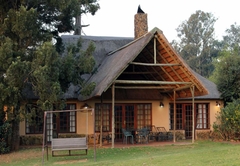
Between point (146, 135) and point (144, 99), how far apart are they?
2634 millimetres

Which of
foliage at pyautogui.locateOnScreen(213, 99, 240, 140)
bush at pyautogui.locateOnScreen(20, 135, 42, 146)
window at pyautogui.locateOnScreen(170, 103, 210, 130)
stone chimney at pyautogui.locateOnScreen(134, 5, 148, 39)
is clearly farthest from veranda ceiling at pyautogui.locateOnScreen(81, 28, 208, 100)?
bush at pyautogui.locateOnScreen(20, 135, 42, 146)

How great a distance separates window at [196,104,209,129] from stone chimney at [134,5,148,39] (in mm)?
5458

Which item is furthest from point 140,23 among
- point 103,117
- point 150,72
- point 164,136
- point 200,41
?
point 200,41

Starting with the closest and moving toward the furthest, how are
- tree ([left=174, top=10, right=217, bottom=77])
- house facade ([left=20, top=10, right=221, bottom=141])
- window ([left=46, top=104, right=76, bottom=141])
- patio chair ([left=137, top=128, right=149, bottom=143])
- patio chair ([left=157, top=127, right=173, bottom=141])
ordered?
house facade ([left=20, top=10, right=221, bottom=141]) < patio chair ([left=137, top=128, right=149, bottom=143]) < window ([left=46, top=104, right=76, bottom=141]) < patio chair ([left=157, top=127, right=173, bottom=141]) < tree ([left=174, top=10, right=217, bottom=77])

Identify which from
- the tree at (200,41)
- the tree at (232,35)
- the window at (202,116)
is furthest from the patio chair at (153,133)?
the tree at (232,35)

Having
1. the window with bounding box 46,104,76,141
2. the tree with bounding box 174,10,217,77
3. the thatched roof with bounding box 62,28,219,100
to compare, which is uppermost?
the tree with bounding box 174,10,217,77

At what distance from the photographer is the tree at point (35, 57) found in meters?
12.8

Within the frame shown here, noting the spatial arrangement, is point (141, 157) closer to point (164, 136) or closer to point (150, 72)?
point (164, 136)

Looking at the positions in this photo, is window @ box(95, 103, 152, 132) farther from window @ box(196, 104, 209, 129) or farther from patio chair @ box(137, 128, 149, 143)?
window @ box(196, 104, 209, 129)

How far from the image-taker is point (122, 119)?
18.3m

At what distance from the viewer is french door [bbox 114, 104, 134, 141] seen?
60.0ft

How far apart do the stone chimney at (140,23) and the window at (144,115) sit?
4.43m

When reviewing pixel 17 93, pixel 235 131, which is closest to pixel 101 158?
pixel 17 93

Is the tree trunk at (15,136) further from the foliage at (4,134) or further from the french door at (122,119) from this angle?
the french door at (122,119)
